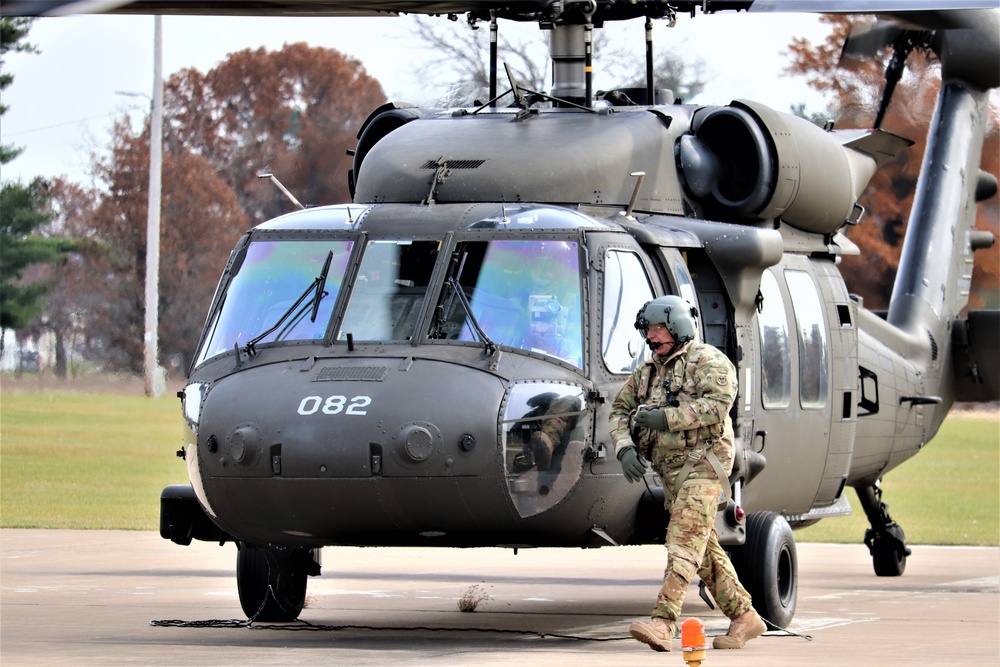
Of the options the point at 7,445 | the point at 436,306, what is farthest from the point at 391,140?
the point at 7,445

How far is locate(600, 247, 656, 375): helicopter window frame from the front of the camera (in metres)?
9.78

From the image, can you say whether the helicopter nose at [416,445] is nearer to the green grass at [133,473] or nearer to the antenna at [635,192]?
the antenna at [635,192]

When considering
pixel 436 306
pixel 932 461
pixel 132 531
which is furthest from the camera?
pixel 932 461

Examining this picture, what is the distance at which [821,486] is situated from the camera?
12273 millimetres

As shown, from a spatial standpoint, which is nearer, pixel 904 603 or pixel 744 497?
pixel 744 497

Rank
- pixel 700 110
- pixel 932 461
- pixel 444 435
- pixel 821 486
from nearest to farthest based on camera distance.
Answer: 1. pixel 444 435
2. pixel 700 110
3. pixel 821 486
4. pixel 932 461

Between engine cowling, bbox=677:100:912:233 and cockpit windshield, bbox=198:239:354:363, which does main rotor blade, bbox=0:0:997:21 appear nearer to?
engine cowling, bbox=677:100:912:233

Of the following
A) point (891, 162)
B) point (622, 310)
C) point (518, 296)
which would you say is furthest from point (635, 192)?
point (891, 162)

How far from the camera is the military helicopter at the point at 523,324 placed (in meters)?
9.16

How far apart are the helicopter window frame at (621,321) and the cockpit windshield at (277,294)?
142 centimetres

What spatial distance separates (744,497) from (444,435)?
2748 millimetres

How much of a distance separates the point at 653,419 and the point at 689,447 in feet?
0.86

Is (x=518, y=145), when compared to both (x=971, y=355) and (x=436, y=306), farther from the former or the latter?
(x=971, y=355)

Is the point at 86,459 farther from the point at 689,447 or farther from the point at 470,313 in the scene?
the point at 689,447
